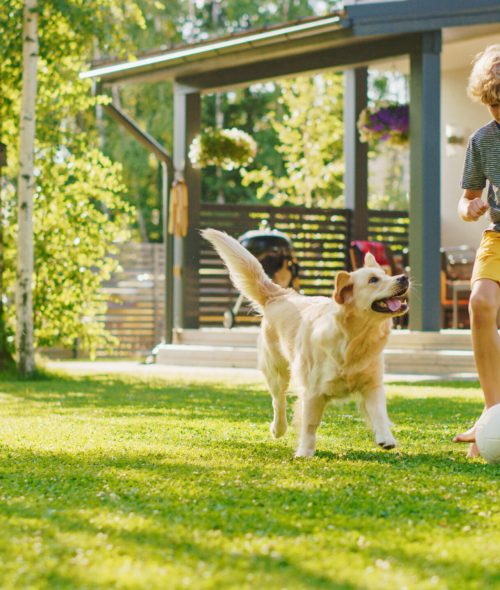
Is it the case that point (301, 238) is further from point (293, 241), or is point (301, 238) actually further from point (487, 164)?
point (487, 164)

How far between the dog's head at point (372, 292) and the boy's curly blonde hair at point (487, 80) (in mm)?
902

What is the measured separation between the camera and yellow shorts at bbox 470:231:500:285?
5.00 meters

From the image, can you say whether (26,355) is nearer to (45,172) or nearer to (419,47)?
(45,172)

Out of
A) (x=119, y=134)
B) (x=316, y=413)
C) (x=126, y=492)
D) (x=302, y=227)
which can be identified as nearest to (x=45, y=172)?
(x=302, y=227)

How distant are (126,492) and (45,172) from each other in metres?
9.13

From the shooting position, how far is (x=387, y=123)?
536 inches

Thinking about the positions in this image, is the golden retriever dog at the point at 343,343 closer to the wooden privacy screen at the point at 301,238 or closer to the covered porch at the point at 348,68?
the covered porch at the point at 348,68

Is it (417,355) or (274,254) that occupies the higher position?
(274,254)

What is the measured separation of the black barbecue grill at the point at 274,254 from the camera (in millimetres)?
13594

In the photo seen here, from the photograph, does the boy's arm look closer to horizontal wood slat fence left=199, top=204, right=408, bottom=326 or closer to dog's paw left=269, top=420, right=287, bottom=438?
dog's paw left=269, top=420, right=287, bottom=438

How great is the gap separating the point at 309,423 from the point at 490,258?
117 cm

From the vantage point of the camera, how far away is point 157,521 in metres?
3.34

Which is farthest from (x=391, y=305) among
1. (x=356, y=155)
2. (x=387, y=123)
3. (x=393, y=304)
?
(x=356, y=155)

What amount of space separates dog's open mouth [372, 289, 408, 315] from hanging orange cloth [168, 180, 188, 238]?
31.1ft
